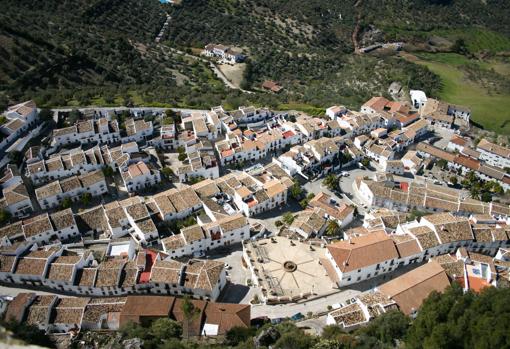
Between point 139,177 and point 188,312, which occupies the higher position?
point 139,177

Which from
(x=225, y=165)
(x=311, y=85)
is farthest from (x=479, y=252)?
(x=311, y=85)

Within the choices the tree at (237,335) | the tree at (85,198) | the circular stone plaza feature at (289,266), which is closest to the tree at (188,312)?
the tree at (237,335)

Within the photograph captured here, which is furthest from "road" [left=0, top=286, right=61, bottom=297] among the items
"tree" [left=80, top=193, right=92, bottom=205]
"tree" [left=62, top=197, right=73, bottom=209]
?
"tree" [left=80, top=193, right=92, bottom=205]

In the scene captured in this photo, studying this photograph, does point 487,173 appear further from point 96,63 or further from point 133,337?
point 96,63

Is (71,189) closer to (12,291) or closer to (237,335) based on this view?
(12,291)

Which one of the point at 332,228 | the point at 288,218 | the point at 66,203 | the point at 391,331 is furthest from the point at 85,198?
the point at 391,331

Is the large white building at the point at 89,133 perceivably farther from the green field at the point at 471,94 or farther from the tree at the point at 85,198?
the green field at the point at 471,94
